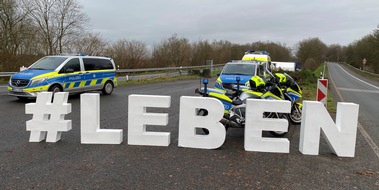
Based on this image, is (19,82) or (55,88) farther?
(55,88)

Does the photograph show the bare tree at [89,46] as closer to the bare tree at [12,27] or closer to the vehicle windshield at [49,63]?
the bare tree at [12,27]

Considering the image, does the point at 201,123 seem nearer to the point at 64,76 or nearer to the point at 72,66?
the point at 64,76

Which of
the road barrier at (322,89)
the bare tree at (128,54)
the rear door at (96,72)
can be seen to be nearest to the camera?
the road barrier at (322,89)

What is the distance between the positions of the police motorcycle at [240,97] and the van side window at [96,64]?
779 cm

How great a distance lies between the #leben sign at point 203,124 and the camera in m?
5.39

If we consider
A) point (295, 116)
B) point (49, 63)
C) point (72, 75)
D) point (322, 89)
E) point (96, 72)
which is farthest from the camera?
point (96, 72)

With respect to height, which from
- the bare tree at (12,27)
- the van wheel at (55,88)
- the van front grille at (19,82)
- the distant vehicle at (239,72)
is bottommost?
the van wheel at (55,88)

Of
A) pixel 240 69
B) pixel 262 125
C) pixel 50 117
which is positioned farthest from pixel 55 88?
pixel 262 125

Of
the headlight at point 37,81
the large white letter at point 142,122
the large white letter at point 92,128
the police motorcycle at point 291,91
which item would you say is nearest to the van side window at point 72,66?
the headlight at point 37,81

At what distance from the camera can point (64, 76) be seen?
11.7 meters

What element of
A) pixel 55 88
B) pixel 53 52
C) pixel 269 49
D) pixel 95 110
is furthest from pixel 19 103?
pixel 269 49

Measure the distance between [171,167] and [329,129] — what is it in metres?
2.91

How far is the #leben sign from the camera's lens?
212 inches

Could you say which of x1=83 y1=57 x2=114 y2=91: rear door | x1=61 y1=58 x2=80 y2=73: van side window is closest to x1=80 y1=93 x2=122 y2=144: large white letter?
x1=61 y1=58 x2=80 y2=73: van side window
